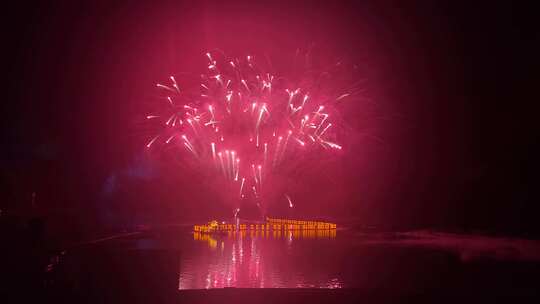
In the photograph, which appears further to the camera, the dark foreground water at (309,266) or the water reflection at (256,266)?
the water reflection at (256,266)

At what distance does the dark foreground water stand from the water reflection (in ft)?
0.07

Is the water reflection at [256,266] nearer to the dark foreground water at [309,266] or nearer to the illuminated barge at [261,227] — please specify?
the dark foreground water at [309,266]

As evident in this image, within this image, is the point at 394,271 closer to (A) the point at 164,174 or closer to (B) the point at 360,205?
(B) the point at 360,205

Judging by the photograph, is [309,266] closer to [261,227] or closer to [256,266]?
[256,266]

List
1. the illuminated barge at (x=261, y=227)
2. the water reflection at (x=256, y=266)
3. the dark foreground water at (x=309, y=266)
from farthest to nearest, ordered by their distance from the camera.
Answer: the illuminated barge at (x=261, y=227), the water reflection at (x=256, y=266), the dark foreground water at (x=309, y=266)

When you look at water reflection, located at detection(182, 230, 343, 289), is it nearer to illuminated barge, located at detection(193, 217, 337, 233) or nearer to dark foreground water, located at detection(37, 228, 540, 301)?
dark foreground water, located at detection(37, 228, 540, 301)

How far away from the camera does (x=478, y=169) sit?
3875 centimetres

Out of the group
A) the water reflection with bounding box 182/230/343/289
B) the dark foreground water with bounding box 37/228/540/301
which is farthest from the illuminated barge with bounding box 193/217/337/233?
the water reflection with bounding box 182/230/343/289

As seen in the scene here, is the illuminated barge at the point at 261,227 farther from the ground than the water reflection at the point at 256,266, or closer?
farther from the ground

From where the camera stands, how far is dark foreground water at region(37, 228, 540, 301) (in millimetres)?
9586

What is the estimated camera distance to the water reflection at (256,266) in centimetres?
1173

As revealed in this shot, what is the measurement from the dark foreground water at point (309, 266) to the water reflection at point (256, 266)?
23 millimetres

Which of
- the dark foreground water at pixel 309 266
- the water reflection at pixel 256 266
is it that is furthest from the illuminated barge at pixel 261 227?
the water reflection at pixel 256 266

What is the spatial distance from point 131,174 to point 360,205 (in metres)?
25.5
